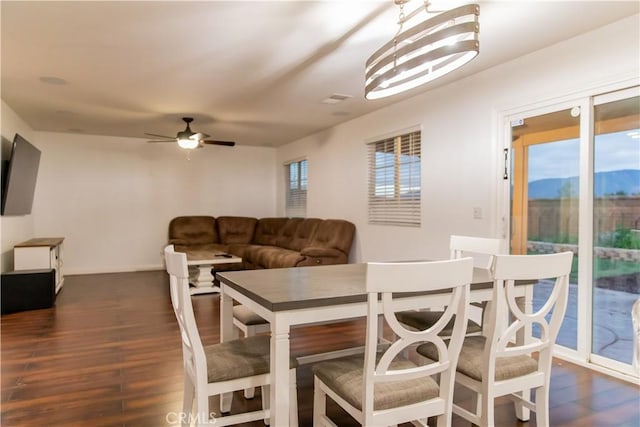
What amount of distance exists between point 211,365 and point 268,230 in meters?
5.84

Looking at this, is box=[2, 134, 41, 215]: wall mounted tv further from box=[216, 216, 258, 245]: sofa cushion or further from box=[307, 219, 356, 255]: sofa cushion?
box=[307, 219, 356, 255]: sofa cushion

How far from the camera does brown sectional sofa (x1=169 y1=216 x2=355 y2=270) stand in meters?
5.35

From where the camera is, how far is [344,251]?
545 cm

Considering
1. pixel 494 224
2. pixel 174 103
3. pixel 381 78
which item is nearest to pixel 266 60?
pixel 381 78

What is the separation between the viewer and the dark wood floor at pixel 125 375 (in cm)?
216

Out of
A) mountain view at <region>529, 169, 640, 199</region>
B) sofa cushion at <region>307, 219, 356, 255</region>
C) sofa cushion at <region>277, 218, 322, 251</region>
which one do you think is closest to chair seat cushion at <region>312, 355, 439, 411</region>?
mountain view at <region>529, 169, 640, 199</region>

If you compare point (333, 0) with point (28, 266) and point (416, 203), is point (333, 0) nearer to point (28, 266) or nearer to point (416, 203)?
point (416, 203)

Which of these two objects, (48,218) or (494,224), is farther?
(48,218)

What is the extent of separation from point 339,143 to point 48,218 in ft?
16.8

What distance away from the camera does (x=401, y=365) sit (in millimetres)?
1696

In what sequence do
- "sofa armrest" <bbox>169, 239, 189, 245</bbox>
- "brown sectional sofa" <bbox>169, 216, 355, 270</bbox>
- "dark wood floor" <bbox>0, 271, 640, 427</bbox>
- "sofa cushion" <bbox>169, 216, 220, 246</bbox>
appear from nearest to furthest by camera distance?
"dark wood floor" <bbox>0, 271, 640, 427</bbox> → "brown sectional sofa" <bbox>169, 216, 355, 270</bbox> → "sofa armrest" <bbox>169, 239, 189, 245</bbox> → "sofa cushion" <bbox>169, 216, 220, 246</bbox>

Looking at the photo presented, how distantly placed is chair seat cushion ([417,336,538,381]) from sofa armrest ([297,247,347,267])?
3251 mm

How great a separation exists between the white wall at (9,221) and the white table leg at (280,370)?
14.7 feet

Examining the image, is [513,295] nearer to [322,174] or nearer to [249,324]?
[249,324]
